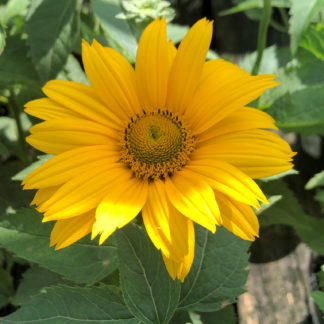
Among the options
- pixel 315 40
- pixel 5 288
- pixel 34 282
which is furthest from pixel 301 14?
pixel 5 288

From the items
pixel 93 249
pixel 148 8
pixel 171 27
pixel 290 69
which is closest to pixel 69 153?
pixel 93 249

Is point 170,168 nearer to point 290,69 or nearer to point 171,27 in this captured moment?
point 290,69

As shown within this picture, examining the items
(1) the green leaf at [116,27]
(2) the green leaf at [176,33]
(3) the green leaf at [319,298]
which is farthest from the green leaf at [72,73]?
(3) the green leaf at [319,298]

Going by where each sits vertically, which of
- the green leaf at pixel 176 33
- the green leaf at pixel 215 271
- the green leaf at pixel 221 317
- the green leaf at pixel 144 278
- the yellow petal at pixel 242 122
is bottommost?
the green leaf at pixel 221 317

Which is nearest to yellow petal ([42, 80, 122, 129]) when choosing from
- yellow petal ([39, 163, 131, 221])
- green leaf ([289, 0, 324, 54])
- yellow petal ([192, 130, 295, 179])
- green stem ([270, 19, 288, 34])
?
yellow petal ([39, 163, 131, 221])

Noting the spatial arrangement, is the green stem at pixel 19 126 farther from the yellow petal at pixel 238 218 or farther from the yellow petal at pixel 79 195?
the yellow petal at pixel 238 218

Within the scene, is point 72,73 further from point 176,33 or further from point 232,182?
point 232,182

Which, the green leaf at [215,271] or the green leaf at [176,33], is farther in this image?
the green leaf at [176,33]
